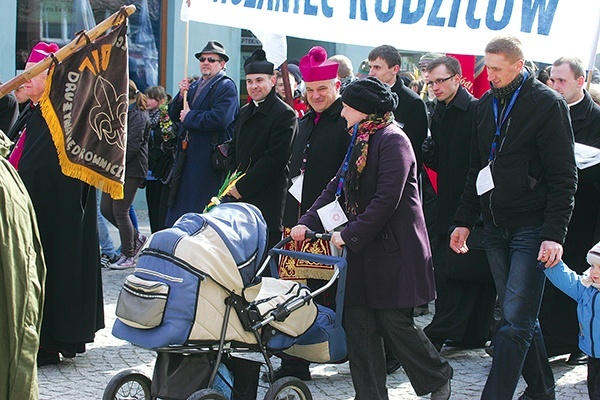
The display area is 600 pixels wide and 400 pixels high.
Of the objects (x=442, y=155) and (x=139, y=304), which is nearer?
(x=139, y=304)

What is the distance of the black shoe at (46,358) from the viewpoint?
623cm

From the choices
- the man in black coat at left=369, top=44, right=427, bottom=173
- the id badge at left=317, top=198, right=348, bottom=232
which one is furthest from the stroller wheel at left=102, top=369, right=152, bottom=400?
the man in black coat at left=369, top=44, right=427, bottom=173

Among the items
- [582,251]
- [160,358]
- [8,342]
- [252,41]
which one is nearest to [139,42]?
[252,41]

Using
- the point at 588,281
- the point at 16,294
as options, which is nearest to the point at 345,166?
the point at 588,281

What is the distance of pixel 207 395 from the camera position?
4531 mm

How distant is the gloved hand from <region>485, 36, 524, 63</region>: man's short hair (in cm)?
178

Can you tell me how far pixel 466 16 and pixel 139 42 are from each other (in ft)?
23.2

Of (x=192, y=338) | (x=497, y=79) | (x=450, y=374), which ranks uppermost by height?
(x=497, y=79)

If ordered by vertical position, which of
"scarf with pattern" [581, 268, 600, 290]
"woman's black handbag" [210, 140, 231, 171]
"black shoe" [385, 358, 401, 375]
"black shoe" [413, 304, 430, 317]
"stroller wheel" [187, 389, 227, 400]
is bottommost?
"black shoe" [413, 304, 430, 317]

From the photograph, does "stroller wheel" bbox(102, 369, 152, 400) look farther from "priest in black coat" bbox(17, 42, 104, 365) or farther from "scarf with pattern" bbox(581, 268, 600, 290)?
"scarf with pattern" bbox(581, 268, 600, 290)

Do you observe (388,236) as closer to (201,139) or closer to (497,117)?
(497,117)

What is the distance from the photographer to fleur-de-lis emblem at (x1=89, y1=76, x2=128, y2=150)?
537cm

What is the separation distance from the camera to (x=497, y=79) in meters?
5.08

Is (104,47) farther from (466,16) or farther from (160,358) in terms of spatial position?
(466,16)
